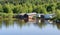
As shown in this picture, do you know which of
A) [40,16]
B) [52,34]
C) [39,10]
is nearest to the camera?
[52,34]

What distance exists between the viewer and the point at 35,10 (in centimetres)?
2647

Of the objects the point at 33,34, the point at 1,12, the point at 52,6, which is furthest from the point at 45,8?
the point at 33,34

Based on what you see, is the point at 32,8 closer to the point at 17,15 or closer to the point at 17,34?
the point at 17,15

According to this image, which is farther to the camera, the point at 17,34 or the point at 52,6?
the point at 52,6

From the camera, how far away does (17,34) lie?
11969 mm

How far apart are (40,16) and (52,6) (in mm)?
Result: 4026

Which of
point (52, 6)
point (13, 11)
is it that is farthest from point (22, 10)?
point (52, 6)

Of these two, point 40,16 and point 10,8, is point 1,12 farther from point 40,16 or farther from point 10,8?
point 40,16

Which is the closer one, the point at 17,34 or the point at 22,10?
the point at 17,34

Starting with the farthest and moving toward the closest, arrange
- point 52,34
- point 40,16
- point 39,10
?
point 39,10
point 40,16
point 52,34

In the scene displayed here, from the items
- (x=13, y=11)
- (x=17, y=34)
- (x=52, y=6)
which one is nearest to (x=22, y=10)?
(x=13, y=11)

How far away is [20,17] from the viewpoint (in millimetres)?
24250

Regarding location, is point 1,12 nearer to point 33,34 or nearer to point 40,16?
point 40,16

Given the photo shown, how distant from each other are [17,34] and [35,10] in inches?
576
